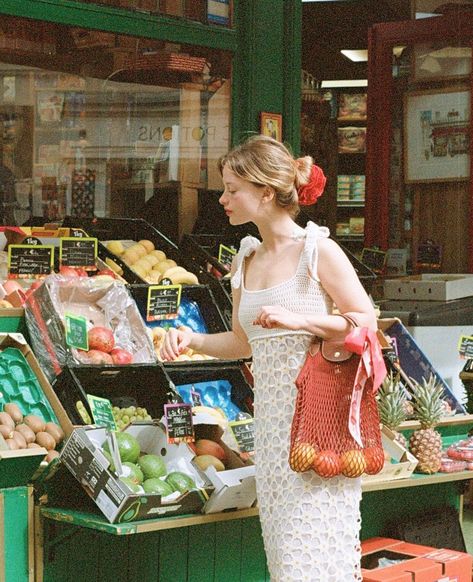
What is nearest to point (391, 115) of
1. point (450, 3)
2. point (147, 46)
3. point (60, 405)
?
point (450, 3)

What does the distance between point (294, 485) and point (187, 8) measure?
376 cm

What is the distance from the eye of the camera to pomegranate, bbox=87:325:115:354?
4.18 metres

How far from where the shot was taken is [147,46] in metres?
6.18

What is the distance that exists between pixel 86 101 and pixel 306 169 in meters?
3.21

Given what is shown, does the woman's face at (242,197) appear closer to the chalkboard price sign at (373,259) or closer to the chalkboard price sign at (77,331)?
the chalkboard price sign at (77,331)

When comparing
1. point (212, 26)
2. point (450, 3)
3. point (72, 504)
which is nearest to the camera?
point (72, 504)

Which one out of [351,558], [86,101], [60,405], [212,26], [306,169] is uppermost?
[212,26]

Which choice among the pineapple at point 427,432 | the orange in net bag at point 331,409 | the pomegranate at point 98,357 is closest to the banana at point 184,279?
the pomegranate at point 98,357

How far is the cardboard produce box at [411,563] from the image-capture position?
Answer: 163 inches

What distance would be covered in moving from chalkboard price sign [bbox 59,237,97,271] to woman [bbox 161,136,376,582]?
171cm

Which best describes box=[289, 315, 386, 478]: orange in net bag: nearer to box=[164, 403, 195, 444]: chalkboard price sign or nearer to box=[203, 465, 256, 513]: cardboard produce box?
box=[203, 465, 256, 513]: cardboard produce box

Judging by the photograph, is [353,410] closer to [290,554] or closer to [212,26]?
[290,554]

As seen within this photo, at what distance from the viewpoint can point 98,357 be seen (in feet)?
13.5

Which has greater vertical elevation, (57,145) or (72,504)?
(57,145)
